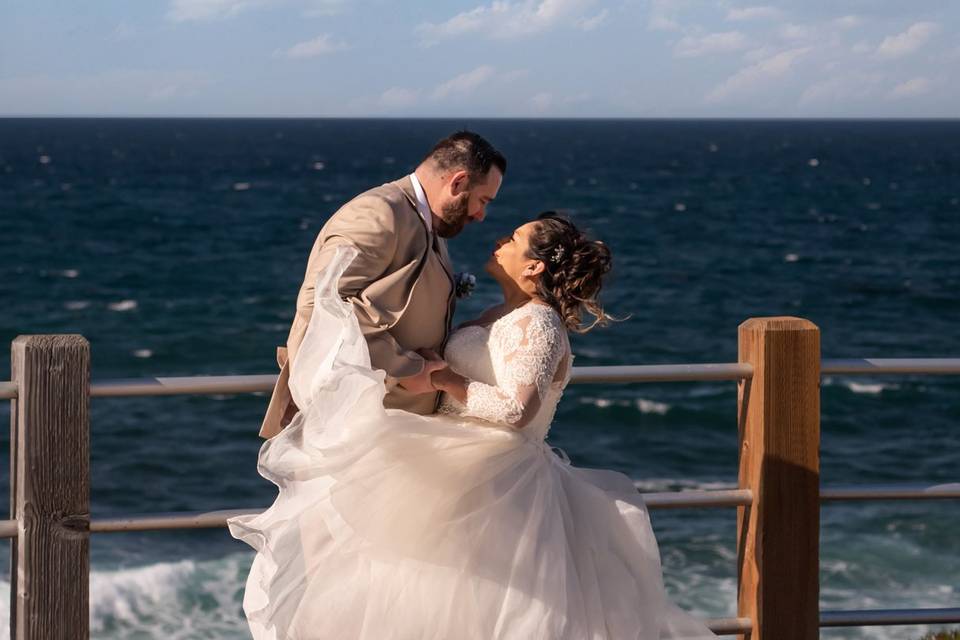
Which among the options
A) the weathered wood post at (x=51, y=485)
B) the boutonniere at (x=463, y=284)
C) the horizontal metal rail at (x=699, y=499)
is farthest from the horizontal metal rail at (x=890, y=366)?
the weathered wood post at (x=51, y=485)

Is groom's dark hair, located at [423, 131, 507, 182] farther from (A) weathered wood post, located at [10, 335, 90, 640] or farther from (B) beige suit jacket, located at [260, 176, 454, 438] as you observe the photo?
(A) weathered wood post, located at [10, 335, 90, 640]

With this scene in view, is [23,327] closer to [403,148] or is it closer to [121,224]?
[121,224]

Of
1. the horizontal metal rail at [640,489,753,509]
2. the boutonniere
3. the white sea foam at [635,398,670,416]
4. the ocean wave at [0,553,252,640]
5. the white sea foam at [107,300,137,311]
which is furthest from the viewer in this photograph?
the white sea foam at [107,300,137,311]

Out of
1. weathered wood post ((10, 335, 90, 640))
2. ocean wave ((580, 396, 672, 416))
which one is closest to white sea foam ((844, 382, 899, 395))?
ocean wave ((580, 396, 672, 416))

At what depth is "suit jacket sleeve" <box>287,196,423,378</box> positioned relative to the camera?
3.72 meters

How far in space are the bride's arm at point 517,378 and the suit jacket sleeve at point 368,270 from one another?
Result: 0.16 m

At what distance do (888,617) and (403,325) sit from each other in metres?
1.87

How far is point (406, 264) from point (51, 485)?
1182mm

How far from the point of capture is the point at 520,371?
3.76 meters

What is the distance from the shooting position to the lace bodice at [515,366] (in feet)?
12.4

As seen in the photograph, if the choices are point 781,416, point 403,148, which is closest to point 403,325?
point 781,416

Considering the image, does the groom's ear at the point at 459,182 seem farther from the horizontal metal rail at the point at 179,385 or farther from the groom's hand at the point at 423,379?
the horizontal metal rail at the point at 179,385

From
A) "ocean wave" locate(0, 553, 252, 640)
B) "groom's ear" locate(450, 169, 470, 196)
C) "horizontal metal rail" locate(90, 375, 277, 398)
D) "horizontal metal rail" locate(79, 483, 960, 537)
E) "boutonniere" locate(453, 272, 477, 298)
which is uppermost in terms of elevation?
"groom's ear" locate(450, 169, 470, 196)

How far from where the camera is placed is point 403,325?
3824 mm
